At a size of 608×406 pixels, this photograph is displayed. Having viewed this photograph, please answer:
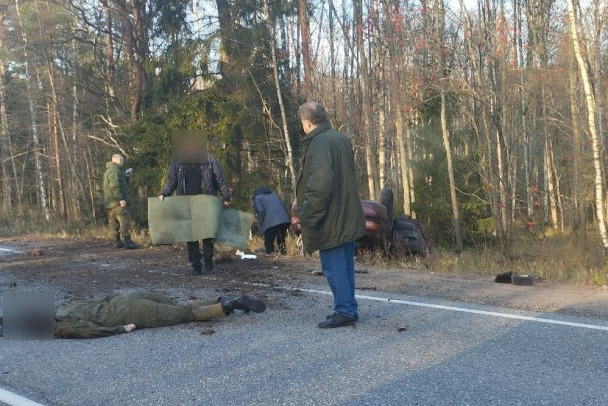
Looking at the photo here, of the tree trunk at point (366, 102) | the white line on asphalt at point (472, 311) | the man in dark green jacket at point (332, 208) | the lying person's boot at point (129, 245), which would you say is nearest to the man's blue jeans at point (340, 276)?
the man in dark green jacket at point (332, 208)

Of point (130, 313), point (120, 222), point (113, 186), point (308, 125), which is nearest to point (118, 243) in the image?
point (120, 222)

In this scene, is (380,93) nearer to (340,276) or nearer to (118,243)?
(118,243)

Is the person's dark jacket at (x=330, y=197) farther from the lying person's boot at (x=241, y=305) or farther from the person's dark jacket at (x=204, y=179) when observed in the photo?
the person's dark jacket at (x=204, y=179)

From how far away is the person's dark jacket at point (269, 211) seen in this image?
11367 mm

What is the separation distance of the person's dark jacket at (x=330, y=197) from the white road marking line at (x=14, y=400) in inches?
99.0

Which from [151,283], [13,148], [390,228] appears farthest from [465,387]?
[13,148]

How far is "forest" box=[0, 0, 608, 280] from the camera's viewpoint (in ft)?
46.2

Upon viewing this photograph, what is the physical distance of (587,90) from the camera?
A: 10.4 meters

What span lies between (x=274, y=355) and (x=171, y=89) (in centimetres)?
1564

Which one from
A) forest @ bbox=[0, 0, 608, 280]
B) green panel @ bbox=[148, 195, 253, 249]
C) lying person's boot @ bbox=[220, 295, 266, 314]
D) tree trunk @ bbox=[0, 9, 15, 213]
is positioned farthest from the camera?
tree trunk @ bbox=[0, 9, 15, 213]

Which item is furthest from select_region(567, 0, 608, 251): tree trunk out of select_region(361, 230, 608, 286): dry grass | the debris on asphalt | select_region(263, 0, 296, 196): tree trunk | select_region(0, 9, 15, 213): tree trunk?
select_region(0, 9, 15, 213): tree trunk

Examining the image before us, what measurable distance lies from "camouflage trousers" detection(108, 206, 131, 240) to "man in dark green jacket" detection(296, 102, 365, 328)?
8298mm

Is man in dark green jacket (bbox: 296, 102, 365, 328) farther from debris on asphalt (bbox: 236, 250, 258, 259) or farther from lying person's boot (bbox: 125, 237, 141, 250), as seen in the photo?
lying person's boot (bbox: 125, 237, 141, 250)

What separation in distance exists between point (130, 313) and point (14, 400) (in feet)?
5.78
